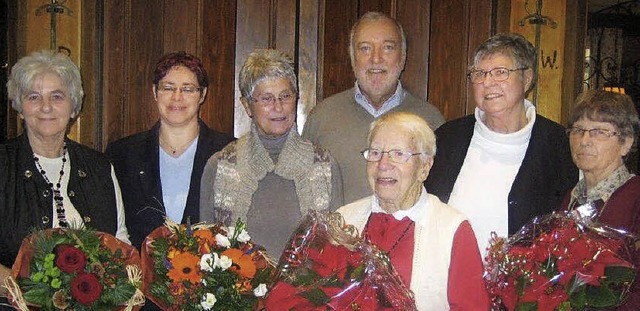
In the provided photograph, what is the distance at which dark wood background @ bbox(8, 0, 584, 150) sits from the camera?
12.6 feet

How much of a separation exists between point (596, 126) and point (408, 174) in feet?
2.55

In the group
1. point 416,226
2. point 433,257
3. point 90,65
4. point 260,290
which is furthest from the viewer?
point 90,65

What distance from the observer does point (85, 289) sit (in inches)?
79.3

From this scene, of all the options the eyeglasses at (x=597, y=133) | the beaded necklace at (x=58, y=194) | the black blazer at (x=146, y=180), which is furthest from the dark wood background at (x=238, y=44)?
the eyeglasses at (x=597, y=133)

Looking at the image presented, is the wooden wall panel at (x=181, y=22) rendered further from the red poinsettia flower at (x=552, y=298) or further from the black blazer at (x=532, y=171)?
the red poinsettia flower at (x=552, y=298)

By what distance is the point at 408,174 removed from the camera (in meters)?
2.23

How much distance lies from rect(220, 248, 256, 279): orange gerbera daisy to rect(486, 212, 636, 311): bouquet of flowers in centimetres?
69

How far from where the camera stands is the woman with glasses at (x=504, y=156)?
2.68 meters

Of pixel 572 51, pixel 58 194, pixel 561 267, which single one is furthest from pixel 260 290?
pixel 572 51

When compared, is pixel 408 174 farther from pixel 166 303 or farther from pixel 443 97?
pixel 443 97

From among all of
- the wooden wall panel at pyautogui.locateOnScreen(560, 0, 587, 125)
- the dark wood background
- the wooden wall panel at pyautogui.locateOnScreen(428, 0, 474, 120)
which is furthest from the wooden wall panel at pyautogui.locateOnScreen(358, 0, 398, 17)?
the wooden wall panel at pyautogui.locateOnScreen(560, 0, 587, 125)

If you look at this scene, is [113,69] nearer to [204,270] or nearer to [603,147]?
[204,270]

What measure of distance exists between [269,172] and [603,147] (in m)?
1.25

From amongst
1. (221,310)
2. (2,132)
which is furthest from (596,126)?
(2,132)
